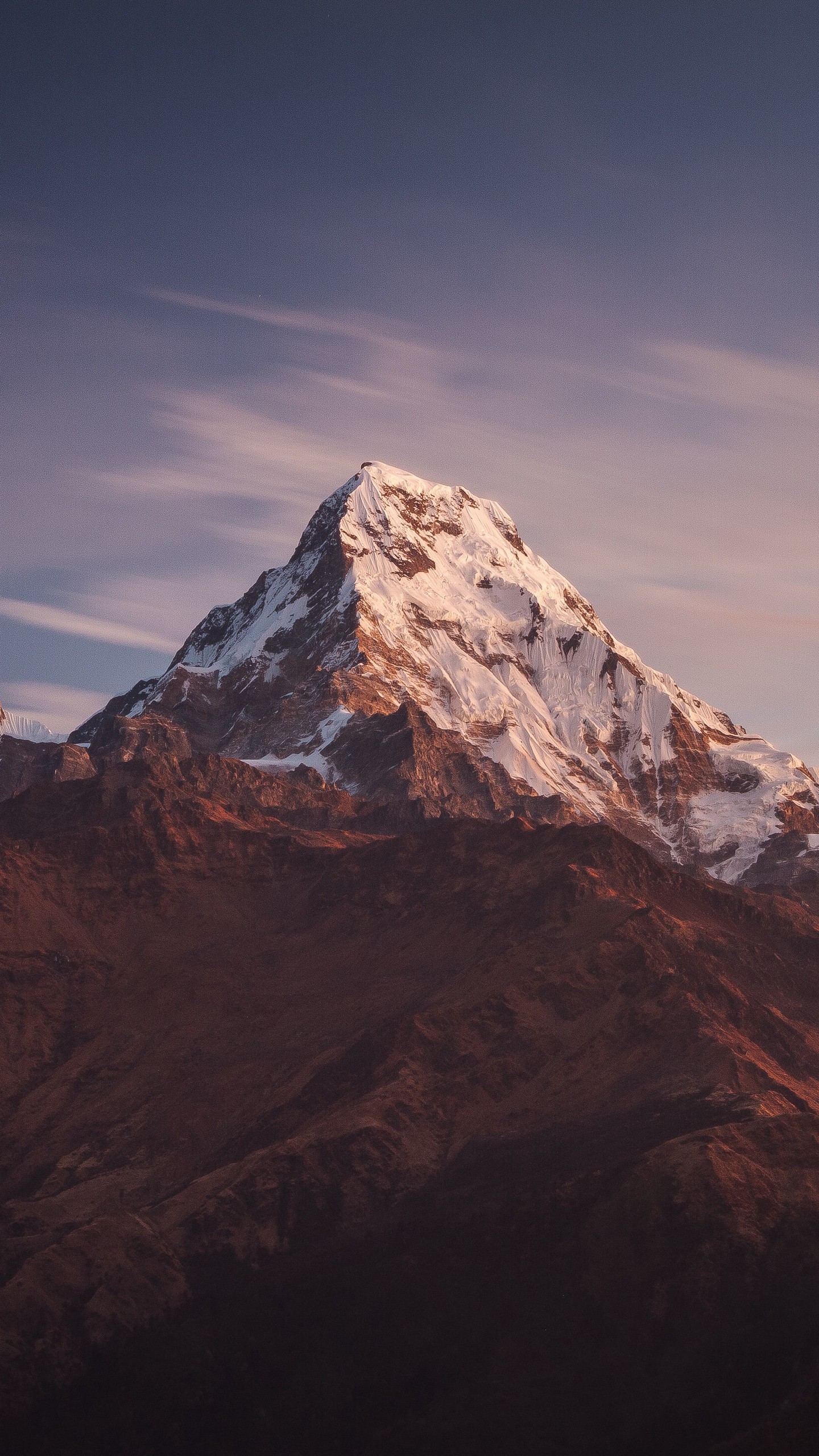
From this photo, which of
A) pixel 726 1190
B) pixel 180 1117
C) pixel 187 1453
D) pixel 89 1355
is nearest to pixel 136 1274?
pixel 89 1355

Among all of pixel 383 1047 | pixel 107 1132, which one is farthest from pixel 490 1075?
pixel 107 1132

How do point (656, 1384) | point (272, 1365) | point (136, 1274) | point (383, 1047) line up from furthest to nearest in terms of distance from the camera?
point (383, 1047) < point (136, 1274) < point (272, 1365) < point (656, 1384)

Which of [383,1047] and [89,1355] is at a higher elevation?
[383,1047]

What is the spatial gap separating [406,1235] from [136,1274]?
21267 millimetres

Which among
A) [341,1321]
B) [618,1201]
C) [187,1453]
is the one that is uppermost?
[618,1201]

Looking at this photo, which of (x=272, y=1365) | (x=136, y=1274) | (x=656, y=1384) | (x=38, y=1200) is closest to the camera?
(x=656, y=1384)

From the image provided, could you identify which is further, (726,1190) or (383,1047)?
(383,1047)

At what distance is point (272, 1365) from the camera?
142375 mm

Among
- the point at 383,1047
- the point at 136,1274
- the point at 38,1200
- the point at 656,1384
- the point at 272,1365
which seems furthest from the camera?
the point at 383,1047

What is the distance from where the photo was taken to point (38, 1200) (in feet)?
557

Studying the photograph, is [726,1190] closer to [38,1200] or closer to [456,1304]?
[456,1304]

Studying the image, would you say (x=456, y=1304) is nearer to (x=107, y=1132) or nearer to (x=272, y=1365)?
(x=272, y=1365)

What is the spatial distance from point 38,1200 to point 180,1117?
1781 cm

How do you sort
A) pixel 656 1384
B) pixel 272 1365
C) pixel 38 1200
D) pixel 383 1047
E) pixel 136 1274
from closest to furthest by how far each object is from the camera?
pixel 656 1384, pixel 272 1365, pixel 136 1274, pixel 38 1200, pixel 383 1047
